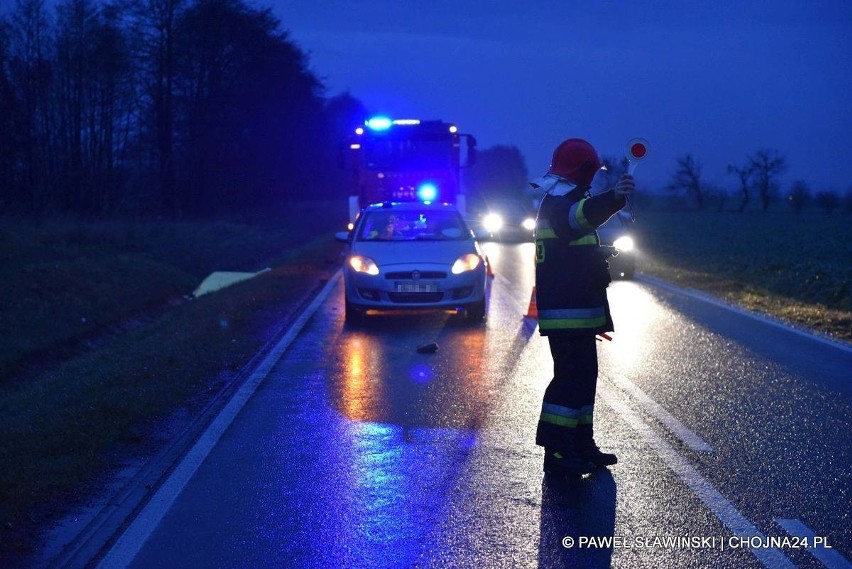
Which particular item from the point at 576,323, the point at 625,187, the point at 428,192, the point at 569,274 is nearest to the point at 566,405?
the point at 576,323

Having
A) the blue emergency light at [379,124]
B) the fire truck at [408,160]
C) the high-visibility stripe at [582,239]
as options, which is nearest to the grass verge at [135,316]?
the fire truck at [408,160]

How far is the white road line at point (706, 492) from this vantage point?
187 inches

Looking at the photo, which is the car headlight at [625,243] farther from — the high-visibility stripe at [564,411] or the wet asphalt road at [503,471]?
the high-visibility stripe at [564,411]

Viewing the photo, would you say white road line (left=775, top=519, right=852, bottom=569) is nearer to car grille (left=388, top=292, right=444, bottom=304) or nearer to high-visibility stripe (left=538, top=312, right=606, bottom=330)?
high-visibility stripe (left=538, top=312, right=606, bottom=330)

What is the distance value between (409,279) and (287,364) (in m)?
3.26

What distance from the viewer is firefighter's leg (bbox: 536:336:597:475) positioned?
241 inches

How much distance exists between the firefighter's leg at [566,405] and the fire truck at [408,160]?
19867 millimetres

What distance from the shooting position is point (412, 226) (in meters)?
14.9

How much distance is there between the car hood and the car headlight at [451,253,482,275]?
64 millimetres

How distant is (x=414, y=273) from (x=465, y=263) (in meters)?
0.77

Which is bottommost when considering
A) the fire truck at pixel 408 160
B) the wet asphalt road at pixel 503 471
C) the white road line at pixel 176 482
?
the white road line at pixel 176 482

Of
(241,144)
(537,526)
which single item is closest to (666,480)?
(537,526)

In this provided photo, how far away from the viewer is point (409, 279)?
13.5 metres

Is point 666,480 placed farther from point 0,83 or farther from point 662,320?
point 0,83
